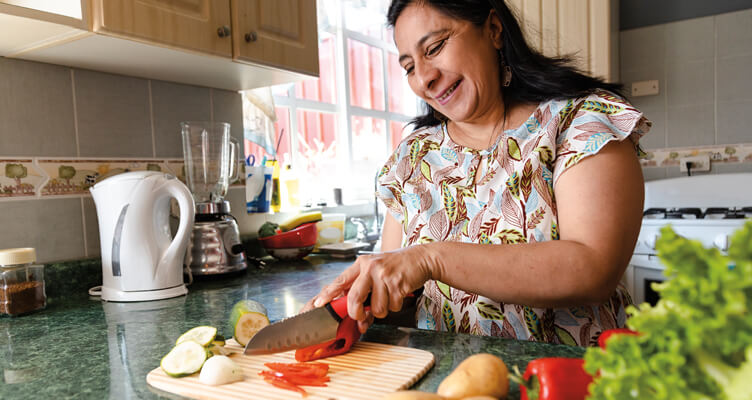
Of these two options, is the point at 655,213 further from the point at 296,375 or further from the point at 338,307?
the point at 296,375

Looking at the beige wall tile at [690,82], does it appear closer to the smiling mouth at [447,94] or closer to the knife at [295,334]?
the smiling mouth at [447,94]

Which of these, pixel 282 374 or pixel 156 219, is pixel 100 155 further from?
pixel 282 374

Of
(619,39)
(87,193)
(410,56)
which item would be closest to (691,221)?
(619,39)

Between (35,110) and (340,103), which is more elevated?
(340,103)

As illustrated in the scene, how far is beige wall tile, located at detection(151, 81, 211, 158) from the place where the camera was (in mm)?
1638

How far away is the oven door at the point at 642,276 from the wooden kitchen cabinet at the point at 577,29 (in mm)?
774

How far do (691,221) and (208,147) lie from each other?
1850 mm

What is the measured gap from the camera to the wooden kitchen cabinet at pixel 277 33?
56.5 inches

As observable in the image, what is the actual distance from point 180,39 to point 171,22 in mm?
43

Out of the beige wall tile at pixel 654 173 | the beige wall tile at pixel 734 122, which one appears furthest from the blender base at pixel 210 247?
the beige wall tile at pixel 734 122

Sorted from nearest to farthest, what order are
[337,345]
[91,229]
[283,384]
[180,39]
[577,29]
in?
[283,384] < [337,345] < [180,39] < [91,229] < [577,29]

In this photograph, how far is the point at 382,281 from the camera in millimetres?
792

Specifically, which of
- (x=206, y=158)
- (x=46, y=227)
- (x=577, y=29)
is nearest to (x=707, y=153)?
(x=577, y=29)

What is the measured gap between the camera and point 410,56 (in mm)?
1078
